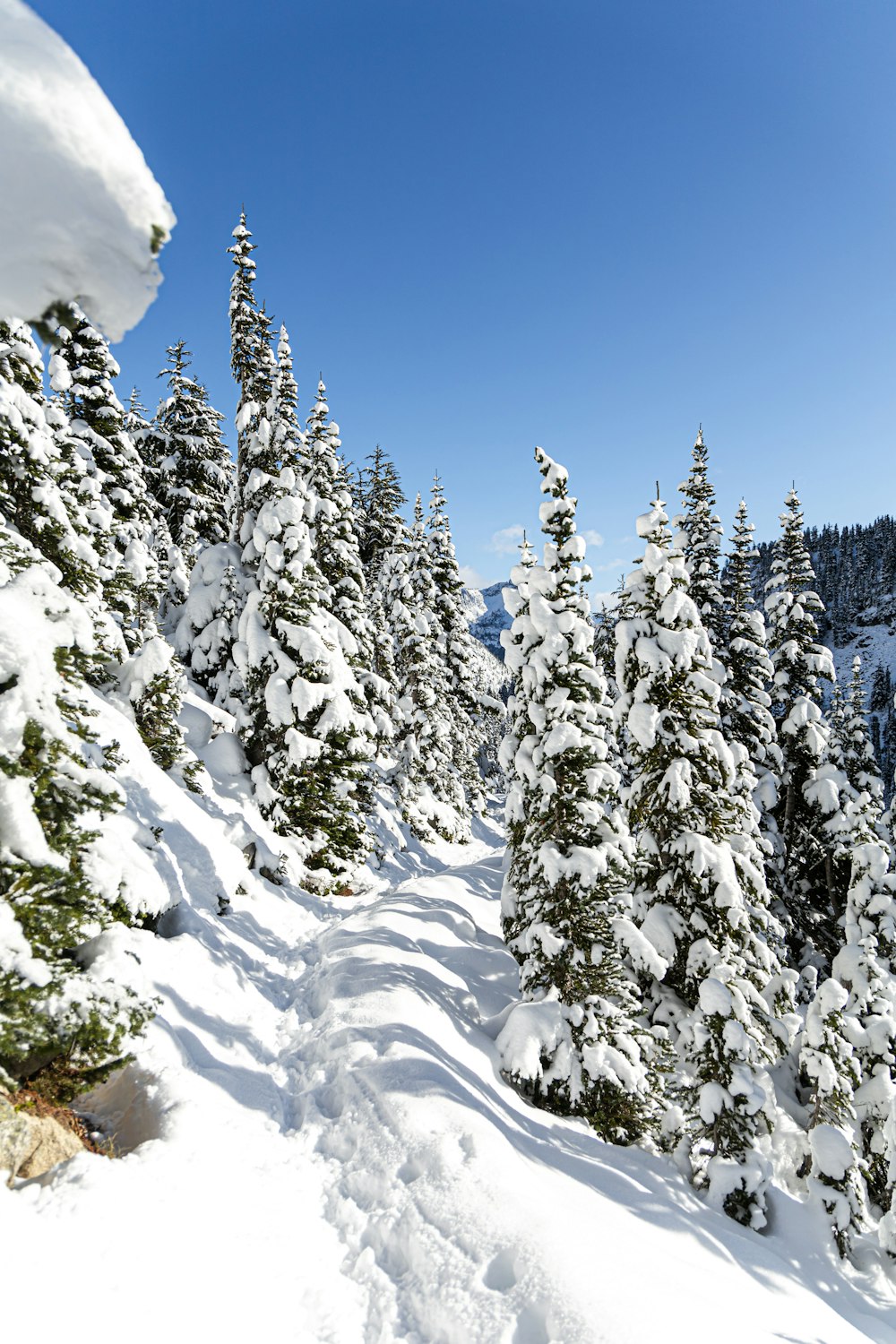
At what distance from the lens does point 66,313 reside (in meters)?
1.74

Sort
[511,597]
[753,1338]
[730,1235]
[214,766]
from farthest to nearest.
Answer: [214,766]
[511,597]
[730,1235]
[753,1338]

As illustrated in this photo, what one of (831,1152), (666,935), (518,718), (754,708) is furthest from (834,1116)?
(754,708)

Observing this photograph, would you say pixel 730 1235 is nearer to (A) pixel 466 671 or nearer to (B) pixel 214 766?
(B) pixel 214 766

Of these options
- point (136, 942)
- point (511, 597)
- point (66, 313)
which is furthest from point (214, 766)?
point (66, 313)

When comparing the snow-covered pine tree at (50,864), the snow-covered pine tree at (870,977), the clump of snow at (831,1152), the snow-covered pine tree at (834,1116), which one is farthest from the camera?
the snow-covered pine tree at (870,977)

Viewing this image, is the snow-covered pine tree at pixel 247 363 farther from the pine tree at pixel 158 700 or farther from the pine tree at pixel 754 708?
the pine tree at pixel 754 708

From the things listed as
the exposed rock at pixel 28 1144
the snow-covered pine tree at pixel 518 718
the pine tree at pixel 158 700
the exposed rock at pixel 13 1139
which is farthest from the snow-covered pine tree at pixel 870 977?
the pine tree at pixel 158 700

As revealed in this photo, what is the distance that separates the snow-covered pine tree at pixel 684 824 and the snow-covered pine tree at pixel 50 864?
9878 mm

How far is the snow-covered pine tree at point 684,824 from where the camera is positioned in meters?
13.3

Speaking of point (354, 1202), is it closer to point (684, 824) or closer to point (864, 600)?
point (684, 824)

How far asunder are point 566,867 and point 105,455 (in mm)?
19052

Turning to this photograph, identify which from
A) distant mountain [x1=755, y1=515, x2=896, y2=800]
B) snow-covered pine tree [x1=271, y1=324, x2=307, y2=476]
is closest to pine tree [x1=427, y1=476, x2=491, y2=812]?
snow-covered pine tree [x1=271, y1=324, x2=307, y2=476]

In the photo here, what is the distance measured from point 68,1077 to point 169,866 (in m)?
6.56

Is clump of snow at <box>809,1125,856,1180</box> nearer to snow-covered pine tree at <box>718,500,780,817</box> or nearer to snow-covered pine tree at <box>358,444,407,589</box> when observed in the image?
snow-covered pine tree at <box>718,500,780,817</box>
